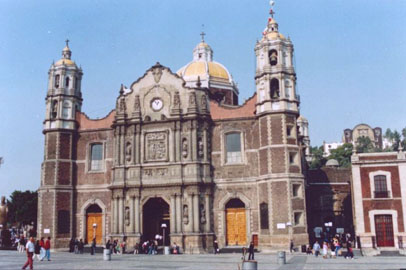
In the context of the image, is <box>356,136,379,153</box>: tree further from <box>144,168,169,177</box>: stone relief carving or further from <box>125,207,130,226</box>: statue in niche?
<box>125,207,130,226</box>: statue in niche

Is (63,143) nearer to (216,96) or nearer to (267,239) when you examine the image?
(216,96)

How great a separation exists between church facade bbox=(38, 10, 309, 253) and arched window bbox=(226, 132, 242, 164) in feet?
0.29

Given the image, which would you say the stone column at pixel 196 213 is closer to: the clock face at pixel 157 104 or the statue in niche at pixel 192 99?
the statue in niche at pixel 192 99

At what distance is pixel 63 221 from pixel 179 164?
12.1 m

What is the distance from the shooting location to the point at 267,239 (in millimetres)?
37250

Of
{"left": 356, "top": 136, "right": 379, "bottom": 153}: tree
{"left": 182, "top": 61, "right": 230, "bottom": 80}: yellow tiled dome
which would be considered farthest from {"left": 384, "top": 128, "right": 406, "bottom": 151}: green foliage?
{"left": 182, "top": 61, "right": 230, "bottom": 80}: yellow tiled dome

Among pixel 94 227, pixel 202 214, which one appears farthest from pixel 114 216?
pixel 202 214

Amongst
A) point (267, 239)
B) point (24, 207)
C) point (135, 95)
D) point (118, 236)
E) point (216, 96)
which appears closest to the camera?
point (267, 239)

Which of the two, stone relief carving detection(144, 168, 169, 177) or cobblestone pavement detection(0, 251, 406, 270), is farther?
stone relief carving detection(144, 168, 169, 177)

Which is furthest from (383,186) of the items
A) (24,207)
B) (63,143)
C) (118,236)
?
(24,207)

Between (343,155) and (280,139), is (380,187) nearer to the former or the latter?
(280,139)

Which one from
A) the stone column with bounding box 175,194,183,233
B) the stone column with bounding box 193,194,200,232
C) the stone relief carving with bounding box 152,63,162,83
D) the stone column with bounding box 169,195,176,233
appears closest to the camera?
the stone column with bounding box 193,194,200,232

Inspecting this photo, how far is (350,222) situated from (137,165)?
24.8m

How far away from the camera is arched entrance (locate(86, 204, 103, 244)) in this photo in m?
42.8
